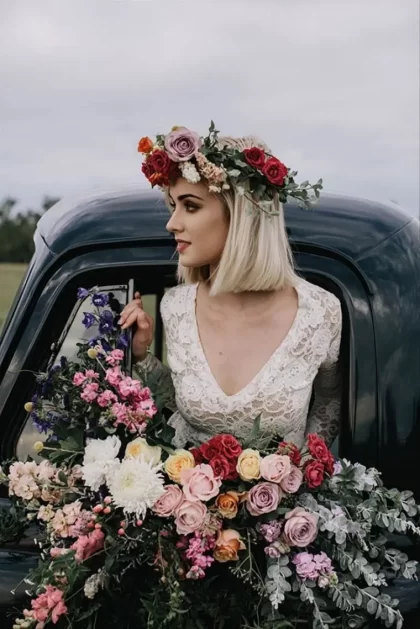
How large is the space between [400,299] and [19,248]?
1787 centimetres

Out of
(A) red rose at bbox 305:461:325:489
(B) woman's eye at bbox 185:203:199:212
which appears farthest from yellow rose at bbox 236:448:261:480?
(B) woman's eye at bbox 185:203:199:212

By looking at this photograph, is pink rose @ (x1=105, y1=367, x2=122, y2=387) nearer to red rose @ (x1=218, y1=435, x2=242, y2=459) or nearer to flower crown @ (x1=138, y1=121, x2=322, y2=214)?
red rose @ (x1=218, y1=435, x2=242, y2=459)

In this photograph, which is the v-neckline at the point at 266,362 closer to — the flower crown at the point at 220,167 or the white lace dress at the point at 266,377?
the white lace dress at the point at 266,377

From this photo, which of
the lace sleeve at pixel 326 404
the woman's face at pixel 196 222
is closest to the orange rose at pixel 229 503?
the lace sleeve at pixel 326 404

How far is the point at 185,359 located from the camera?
234cm

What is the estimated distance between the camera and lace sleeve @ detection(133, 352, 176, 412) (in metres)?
2.28

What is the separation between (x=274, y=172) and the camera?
2.21 meters

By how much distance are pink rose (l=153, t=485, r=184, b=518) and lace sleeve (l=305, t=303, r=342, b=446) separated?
633 mm

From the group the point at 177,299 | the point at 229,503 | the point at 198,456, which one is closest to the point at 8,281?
the point at 177,299

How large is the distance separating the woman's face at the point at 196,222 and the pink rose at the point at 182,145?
79mm

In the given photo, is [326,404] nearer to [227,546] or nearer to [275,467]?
[275,467]

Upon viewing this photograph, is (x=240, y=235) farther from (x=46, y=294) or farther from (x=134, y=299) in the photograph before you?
(x=46, y=294)

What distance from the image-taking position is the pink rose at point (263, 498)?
1938 millimetres

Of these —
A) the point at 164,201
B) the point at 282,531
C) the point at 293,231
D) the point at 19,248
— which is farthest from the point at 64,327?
the point at 19,248
